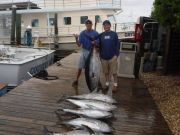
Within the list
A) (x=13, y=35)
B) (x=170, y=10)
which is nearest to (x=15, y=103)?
(x=170, y=10)

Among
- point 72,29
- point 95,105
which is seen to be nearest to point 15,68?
point 95,105

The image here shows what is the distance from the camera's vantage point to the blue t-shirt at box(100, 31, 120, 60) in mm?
9195

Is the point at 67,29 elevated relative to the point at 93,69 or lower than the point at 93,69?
elevated

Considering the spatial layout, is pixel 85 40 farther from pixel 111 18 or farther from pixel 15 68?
pixel 111 18

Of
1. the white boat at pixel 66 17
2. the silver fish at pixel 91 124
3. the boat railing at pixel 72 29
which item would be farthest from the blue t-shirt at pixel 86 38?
the boat railing at pixel 72 29

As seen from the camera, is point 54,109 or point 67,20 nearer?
point 54,109

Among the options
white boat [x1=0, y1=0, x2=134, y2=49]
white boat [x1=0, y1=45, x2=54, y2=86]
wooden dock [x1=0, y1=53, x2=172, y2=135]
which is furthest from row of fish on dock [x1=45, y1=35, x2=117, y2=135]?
white boat [x1=0, y1=0, x2=134, y2=49]

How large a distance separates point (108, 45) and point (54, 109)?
233cm

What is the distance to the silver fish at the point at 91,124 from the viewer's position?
623 cm

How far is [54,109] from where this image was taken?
7668mm

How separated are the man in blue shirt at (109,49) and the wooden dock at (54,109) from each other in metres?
0.64

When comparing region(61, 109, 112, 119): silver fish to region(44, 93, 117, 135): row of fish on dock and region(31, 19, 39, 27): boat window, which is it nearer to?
region(44, 93, 117, 135): row of fish on dock

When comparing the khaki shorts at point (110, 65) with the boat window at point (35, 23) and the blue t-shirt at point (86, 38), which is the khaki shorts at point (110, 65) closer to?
the blue t-shirt at point (86, 38)

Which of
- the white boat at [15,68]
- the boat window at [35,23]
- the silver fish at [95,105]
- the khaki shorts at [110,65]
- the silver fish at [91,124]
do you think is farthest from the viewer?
the boat window at [35,23]
